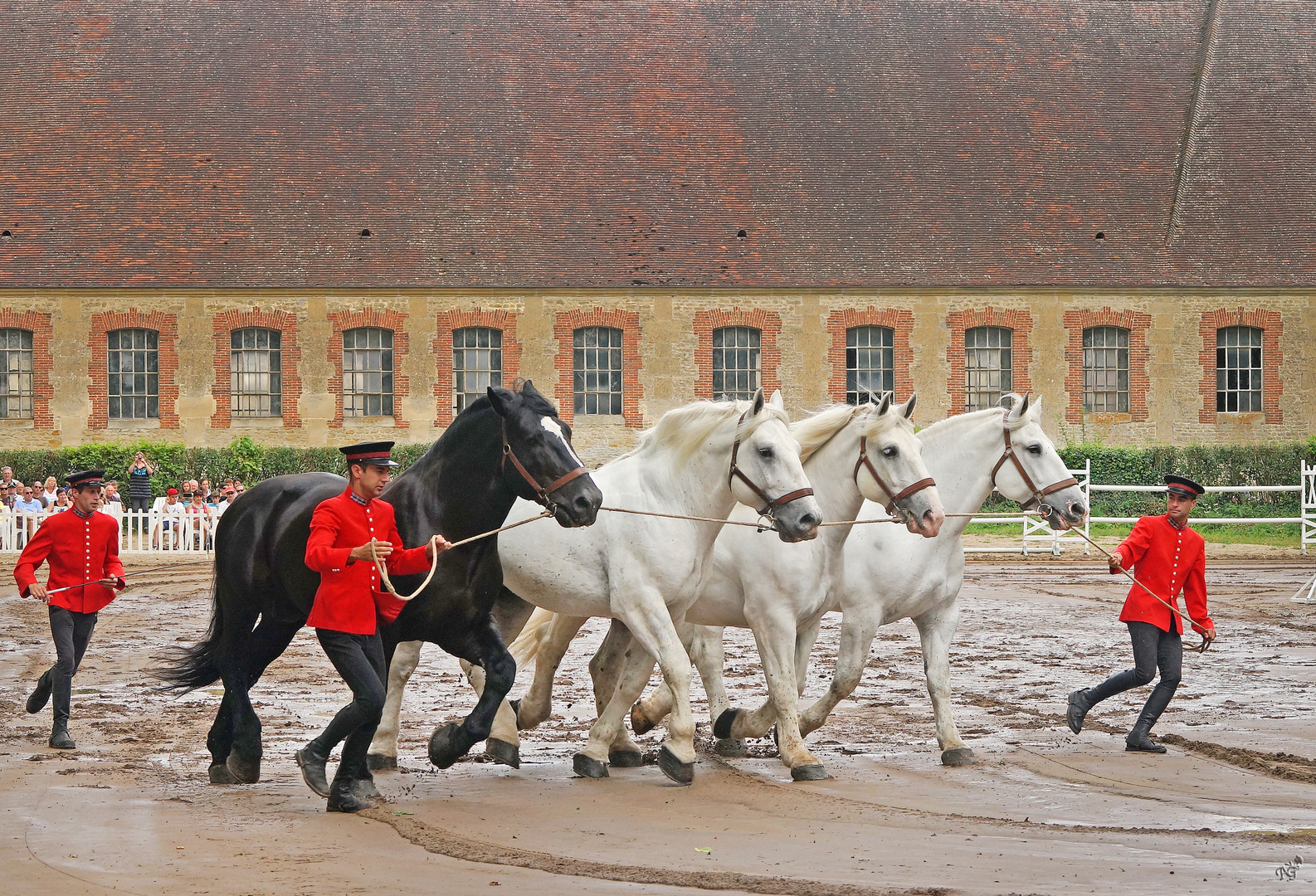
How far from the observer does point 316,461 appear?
31.4 m

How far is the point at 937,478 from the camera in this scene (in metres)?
9.64

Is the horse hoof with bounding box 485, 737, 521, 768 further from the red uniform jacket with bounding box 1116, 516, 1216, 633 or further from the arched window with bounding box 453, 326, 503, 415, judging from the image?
the arched window with bounding box 453, 326, 503, 415

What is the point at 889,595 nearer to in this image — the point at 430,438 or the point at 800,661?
the point at 800,661

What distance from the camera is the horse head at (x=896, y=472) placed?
8625mm

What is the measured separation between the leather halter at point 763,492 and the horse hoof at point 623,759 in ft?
5.71

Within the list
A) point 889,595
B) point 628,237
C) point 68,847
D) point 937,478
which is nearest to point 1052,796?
point 889,595

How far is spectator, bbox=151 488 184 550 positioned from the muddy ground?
1295cm

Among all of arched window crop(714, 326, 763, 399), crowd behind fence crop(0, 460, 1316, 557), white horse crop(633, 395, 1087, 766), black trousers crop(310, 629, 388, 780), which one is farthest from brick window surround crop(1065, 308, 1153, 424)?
black trousers crop(310, 629, 388, 780)

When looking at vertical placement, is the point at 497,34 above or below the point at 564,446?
above

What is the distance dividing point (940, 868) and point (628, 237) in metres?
26.5

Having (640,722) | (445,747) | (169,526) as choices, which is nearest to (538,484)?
(445,747)

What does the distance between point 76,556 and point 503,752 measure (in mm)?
3389

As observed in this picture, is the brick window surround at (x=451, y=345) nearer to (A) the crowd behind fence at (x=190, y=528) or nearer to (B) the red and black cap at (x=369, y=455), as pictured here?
(A) the crowd behind fence at (x=190, y=528)

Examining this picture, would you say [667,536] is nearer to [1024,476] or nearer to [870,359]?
[1024,476]
